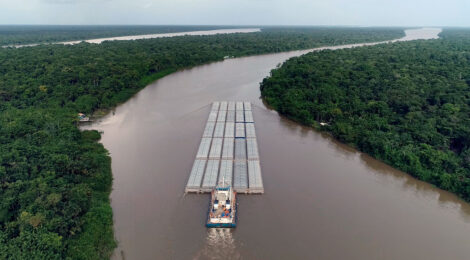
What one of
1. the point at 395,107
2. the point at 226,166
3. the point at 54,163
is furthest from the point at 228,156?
the point at 395,107

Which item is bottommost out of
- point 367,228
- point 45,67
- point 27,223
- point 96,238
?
point 367,228

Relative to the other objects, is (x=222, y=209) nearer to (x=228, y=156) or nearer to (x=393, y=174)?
(x=228, y=156)

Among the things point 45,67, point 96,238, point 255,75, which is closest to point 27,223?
point 96,238

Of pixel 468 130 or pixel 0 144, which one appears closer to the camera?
pixel 0 144

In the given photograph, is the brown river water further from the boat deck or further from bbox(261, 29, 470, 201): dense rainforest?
bbox(261, 29, 470, 201): dense rainforest

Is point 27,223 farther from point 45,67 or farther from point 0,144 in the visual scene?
point 45,67

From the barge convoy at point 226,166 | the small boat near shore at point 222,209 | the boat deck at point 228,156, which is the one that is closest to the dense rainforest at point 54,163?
the small boat near shore at point 222,209

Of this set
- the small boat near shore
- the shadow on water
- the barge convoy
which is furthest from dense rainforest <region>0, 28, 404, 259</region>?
the shadow on water

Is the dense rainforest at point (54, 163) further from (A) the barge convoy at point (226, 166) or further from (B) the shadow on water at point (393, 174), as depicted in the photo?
(B) the shadow on water at point (393, 174)
